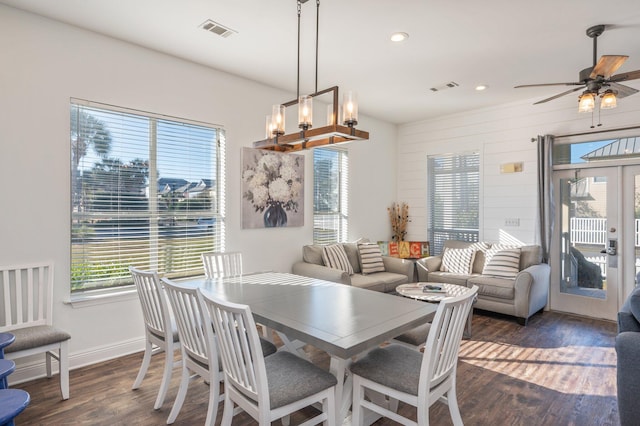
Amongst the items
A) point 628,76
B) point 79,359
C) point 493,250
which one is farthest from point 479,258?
point 79,359

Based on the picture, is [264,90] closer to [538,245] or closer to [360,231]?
[360,231]

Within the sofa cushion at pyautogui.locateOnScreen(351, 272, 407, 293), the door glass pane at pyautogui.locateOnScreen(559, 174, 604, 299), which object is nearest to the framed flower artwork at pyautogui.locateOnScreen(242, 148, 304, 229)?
the sofa cushion at pyautogui.locateOnScreen(351, 272, 407, 293)

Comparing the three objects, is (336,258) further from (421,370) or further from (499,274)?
(421,370)

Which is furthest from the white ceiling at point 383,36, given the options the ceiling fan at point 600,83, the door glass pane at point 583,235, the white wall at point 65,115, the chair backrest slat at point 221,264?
the chair backrest slat at point 221,264

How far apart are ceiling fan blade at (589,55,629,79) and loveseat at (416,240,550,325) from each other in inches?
91.4

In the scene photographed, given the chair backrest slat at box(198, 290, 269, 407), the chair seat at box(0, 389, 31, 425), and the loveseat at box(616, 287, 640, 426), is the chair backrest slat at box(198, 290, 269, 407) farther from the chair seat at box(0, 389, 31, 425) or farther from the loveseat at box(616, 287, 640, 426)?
the loveseat at box(616, 287, 640, 426)

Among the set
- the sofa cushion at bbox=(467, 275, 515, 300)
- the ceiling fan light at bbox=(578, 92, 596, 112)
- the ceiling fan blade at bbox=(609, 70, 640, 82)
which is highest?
the ceiling fan blade at bbox=(609, 70, 640, 82)

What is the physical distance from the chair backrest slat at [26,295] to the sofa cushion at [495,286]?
14.8 feet

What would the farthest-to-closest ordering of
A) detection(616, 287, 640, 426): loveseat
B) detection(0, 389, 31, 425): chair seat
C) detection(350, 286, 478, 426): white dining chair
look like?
detection(616, 287, 640, 426): loveseat → detection(350, 286, 478, 426): white dining chair → detection(0, 389, 31, 425): chair seat

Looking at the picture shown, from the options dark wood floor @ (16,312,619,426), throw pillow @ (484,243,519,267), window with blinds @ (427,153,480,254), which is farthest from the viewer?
window with blinds @ (427,153,480,254)

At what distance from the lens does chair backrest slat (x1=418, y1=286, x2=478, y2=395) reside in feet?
5.53

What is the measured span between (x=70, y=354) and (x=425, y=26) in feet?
13.4

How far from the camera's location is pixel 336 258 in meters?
4.78

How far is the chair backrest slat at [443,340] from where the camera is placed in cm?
168
